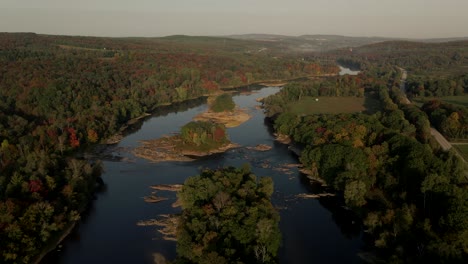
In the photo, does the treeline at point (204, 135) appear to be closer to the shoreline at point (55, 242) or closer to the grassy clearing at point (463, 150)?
the shoreline at point (55, 242)

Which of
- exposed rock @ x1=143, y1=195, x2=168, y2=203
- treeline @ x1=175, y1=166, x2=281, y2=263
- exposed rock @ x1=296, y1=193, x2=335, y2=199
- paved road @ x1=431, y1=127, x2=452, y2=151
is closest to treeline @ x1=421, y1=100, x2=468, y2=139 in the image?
paved road @ x1=431, y1=127, x2=452, y2=151

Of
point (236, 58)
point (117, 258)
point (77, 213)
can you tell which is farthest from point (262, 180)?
point (236, 58)

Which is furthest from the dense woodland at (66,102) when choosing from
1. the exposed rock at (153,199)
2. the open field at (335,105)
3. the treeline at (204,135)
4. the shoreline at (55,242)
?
the open field at (335,105)

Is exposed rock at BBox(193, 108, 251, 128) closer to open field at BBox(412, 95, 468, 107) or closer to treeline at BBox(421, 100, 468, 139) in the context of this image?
treeline at BBox(421, 100, 468, 139)

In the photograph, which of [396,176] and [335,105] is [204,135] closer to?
[396,176]

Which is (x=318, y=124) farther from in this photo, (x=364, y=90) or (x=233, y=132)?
(x=364, y=90)
